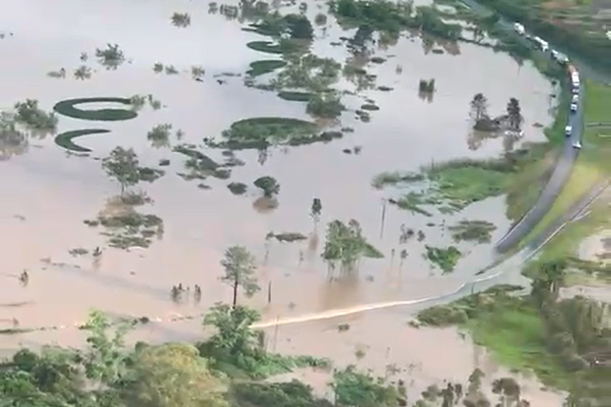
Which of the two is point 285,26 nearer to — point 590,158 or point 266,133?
point 266,133

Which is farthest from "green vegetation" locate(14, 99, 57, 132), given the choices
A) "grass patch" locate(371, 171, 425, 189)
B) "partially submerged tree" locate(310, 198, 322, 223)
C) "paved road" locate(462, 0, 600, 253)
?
"paved road" locate(462, 0, 600, 253)

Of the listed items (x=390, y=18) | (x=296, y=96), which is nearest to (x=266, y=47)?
(x=296, y=96)

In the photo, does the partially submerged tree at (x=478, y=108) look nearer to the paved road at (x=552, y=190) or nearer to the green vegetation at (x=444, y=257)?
the paved road at (x=552, y=190)

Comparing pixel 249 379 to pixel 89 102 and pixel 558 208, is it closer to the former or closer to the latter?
pixel 558 208

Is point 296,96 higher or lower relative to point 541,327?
higher

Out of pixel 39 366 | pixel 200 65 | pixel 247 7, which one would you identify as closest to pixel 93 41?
pixel 200 65

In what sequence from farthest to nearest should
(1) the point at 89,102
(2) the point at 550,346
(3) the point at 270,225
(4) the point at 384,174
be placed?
(1) the point at 89,102, (4) the point at 384,174, (3) the point at 270,225, (2) the point at 550,346
